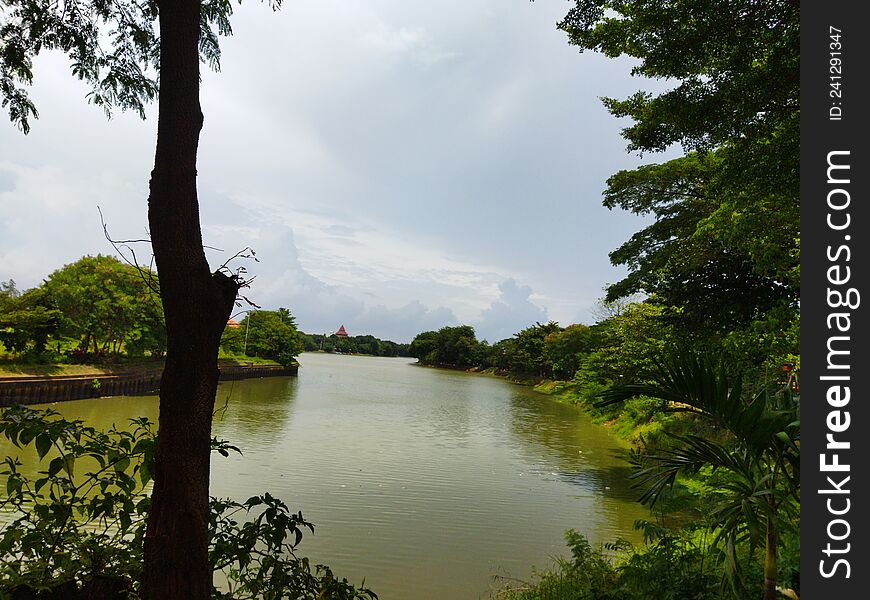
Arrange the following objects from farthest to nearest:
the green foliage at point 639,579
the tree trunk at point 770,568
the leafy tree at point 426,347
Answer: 1. the leafy tree at point 426,347
2. the green foliage at point 639,579
3. the tree trunk at point 770,568

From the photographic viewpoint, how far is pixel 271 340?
43.8 meters

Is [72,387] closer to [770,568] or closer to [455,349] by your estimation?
[770,568]

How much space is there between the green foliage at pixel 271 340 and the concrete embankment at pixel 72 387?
57.8 ft

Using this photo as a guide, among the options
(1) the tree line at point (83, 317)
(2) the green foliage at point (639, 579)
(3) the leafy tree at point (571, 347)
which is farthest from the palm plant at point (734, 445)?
(3) the leafy tree at point (571, 347)

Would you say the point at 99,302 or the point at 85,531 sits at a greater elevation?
the point at 99,302

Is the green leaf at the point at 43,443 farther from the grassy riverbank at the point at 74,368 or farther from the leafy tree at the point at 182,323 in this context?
the grassy riverbank at the point at 74,368

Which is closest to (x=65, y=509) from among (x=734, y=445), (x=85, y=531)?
(x=85, y=531)

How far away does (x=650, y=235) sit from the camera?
37.3 feet

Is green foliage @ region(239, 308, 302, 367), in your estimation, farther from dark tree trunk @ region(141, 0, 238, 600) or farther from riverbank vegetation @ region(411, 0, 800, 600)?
dark tree trunk @ region(141, 0, 238, 600)

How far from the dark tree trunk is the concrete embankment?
13016 millimetres

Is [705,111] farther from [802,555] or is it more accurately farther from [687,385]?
[802,555]

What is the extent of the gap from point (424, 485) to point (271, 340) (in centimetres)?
3719

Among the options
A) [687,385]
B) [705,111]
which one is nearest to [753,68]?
[705,111]

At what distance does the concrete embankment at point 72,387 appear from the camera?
15.8 meters
